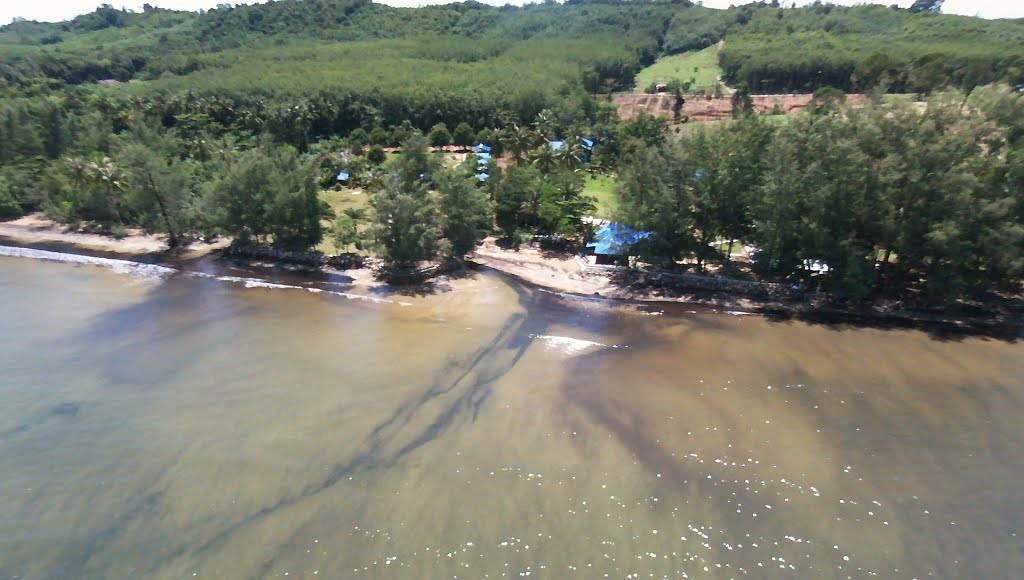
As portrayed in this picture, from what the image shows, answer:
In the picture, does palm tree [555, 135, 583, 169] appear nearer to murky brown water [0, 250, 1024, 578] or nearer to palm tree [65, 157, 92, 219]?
murky brown water [0, 250, 1024, 578]

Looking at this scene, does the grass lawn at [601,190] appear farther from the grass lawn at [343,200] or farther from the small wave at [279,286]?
the small wave at [279,286]

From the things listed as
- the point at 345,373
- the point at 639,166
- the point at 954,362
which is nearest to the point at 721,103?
the point at 639,166

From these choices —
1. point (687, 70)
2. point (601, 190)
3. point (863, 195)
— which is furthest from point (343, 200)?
point (687, 70)

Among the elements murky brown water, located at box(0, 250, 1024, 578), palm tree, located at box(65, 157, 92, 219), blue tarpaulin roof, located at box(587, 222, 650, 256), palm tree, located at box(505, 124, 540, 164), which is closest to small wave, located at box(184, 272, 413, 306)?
murky brown water, located at box(0, 250, 1024, 578)

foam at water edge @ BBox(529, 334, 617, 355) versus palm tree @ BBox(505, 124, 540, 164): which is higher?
palm tree @ BBox(505, 124, 540, 164)

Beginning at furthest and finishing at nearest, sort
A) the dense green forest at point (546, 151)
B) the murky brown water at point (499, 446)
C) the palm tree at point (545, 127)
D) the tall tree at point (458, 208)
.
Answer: the palm tree at point (545, 127)
the tall tree at point (458, 208)
the dense green forest at point (546, 151)
the murky brown water at point (499, 446)

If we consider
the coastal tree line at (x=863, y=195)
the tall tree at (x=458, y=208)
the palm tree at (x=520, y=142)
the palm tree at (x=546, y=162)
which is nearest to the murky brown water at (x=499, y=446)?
the coastal tree line at (x=863, y=195)
